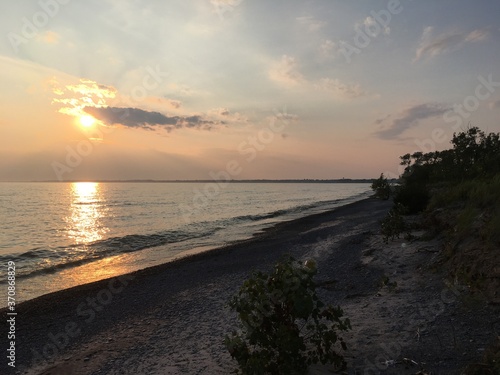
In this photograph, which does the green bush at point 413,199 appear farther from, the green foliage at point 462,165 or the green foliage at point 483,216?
the green foliage at point 483,216

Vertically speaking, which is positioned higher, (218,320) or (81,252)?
(218,320)

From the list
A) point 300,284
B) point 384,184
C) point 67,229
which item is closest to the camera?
point 300,284

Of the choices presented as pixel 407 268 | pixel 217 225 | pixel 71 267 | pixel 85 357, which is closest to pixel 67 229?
pixel 217 225

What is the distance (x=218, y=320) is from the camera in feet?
27.2

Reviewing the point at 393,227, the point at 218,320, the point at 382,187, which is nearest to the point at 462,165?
the point at 382,187

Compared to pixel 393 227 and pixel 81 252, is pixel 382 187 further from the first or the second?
pixel 81 252

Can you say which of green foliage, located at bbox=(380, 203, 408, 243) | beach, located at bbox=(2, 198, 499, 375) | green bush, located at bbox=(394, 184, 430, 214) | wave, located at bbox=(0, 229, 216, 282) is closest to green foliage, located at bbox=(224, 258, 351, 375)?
beach, located at bbox=(2, 198, 499, 375)

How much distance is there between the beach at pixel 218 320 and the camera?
221 inches

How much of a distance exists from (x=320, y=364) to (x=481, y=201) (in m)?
9.95

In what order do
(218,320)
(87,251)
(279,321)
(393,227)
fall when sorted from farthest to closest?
(87,251), (393,227), (218,320), (279,321)

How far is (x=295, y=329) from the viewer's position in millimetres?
5199

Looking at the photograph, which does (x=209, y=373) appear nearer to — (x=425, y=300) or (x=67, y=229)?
(x=425, y=300)

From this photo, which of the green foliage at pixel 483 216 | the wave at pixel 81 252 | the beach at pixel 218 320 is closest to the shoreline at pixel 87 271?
the wave at pixel 81 252

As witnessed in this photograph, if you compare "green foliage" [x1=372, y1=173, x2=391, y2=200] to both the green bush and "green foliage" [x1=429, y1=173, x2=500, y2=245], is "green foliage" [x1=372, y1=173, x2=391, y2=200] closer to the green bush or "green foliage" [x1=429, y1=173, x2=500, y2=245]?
the green bush
